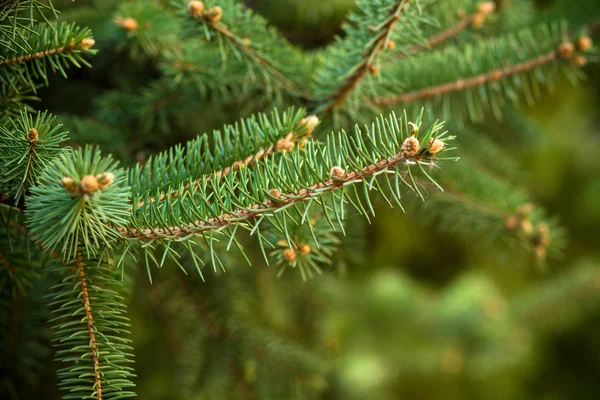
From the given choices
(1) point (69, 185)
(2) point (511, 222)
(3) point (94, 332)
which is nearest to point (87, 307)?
(3) point (94, 332)

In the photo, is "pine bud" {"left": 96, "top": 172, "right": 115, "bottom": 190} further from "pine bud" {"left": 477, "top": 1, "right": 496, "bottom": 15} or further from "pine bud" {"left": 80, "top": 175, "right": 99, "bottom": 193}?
"pine bud" {"left": 477, "top": 1, "right": 496, "bottom": 15}

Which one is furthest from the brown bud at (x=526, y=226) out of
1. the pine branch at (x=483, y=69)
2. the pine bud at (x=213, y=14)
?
the pine bud at (x=213, y=14)

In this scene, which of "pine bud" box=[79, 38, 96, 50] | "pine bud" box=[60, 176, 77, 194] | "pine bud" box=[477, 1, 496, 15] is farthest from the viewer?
"pine bud" box=[477, 1, 496, 15]

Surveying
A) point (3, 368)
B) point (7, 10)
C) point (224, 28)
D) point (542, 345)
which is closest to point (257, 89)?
point (224, 28)

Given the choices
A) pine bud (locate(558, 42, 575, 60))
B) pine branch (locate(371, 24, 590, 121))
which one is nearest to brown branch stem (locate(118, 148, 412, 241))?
pine branch (locate(371, 24, 590, 121))

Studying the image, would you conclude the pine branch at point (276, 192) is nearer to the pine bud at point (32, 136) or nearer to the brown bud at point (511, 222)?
the pine bud at point (32, 136)

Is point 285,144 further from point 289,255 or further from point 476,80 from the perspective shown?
point 476,80

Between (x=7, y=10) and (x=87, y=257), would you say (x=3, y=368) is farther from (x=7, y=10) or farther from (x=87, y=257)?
(x=7, y=10)

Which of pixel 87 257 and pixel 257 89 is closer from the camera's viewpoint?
pixel 87 257
